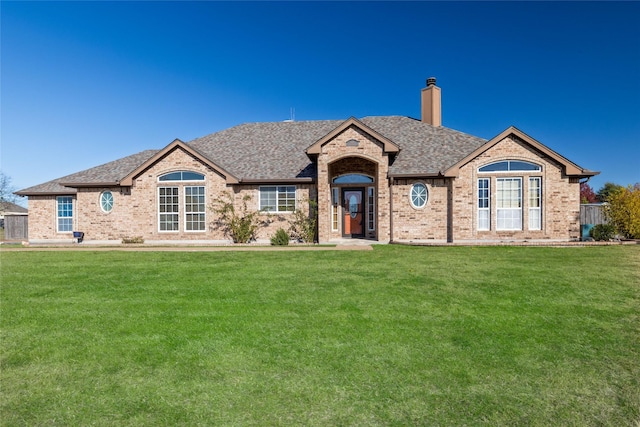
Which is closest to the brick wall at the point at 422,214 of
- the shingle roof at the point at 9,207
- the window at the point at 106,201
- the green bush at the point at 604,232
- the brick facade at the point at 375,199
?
the brick facade at the point at 375,199

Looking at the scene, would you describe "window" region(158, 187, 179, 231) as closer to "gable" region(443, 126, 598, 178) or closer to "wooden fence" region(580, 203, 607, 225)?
"gable" region(443, 126, 598, 178)

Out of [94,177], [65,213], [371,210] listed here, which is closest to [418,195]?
[371,210]

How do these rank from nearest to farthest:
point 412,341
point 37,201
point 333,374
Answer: point 333,374
point 412,341
point 37,201

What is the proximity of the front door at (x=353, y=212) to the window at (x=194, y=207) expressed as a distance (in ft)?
25.7

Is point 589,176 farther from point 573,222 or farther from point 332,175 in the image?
point 332,175

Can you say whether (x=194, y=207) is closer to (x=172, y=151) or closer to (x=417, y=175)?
(x=172, y=151)

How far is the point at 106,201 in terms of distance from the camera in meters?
19.6

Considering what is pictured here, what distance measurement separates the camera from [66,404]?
3318mm

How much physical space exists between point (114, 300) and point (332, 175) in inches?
549

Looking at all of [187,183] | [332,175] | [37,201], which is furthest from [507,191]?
[37,201]

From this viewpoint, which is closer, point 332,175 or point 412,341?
point 412,341

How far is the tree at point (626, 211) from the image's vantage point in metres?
16.8

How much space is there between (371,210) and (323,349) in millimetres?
15467

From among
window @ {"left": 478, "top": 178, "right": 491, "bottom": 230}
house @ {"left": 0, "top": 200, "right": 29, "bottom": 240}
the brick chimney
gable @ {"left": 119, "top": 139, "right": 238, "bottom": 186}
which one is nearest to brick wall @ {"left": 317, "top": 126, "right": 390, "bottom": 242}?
window @ {"left": 478, "top": 178, "right": 491, "bottom": 230}
